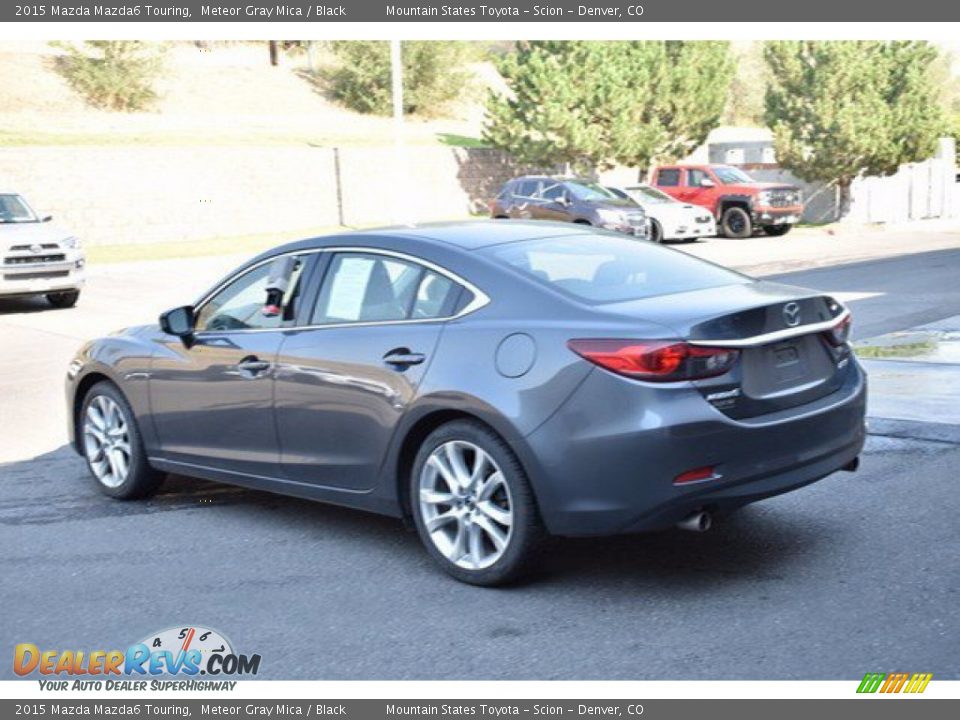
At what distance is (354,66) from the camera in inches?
2197

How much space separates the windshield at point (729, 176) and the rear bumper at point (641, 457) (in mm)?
28367

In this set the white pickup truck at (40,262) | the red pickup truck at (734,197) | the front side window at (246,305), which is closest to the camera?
the front side window at (246,305)

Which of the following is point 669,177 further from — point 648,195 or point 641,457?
point 641,457

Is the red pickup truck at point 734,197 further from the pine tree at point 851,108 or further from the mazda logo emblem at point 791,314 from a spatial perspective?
the mazda logo emblem at point 791,314

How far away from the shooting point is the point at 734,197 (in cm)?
3200

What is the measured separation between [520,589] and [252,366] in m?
1.88

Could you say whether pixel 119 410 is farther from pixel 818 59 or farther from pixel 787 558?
pixel 818 59

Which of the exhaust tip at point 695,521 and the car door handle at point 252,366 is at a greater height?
the car door handle at point 252,366

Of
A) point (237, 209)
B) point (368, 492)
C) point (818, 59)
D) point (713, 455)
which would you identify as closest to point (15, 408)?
point (368, 492)

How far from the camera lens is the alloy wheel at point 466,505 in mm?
5355

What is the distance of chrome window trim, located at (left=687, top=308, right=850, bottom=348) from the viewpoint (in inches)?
199

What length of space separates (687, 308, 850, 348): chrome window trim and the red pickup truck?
26.5 m

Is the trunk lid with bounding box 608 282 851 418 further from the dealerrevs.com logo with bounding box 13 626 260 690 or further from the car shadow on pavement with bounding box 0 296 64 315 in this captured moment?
the car shadow on pavement with bounding box 0 296 64 315

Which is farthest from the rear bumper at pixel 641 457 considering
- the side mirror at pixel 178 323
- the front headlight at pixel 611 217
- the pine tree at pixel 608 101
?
the pine tree at pixel 608 101
